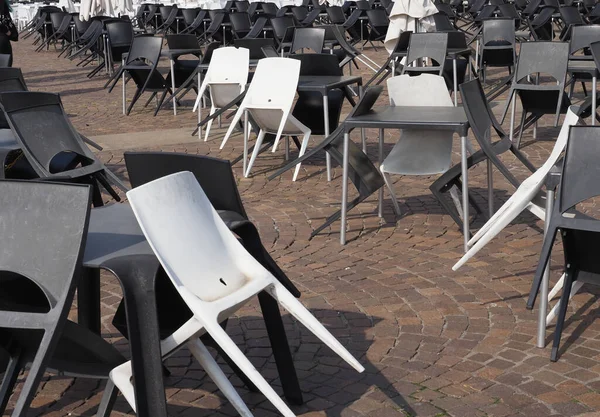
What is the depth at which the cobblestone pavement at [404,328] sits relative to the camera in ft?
11.7

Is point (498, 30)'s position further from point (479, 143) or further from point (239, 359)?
point (239, 359)

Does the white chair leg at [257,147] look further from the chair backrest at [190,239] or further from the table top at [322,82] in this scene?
the chair backrest at [190,239]

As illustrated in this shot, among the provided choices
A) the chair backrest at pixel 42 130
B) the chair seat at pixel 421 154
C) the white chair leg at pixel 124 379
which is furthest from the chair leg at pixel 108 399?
the chair seat at pixel 421 154

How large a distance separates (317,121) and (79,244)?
520 centimetres

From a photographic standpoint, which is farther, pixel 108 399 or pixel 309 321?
pixel 108 399

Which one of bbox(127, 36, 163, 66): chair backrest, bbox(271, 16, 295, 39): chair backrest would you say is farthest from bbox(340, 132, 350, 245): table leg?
bbox(271, 16, 295, 39): chair backrest

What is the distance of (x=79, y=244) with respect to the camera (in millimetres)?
2650

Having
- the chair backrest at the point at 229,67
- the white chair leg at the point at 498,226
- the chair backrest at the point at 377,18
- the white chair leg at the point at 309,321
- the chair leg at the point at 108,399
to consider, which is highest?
the white chair leg at the point at 309,321

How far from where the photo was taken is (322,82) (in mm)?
7305

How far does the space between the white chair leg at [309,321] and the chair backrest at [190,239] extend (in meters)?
0.08

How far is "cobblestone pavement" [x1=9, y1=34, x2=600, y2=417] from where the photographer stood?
11.7 feet

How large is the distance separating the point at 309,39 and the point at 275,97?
4092 millimetres

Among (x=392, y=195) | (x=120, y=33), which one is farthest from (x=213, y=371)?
(x=120, y=33)

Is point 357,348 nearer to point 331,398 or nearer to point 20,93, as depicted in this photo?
point 331,398
